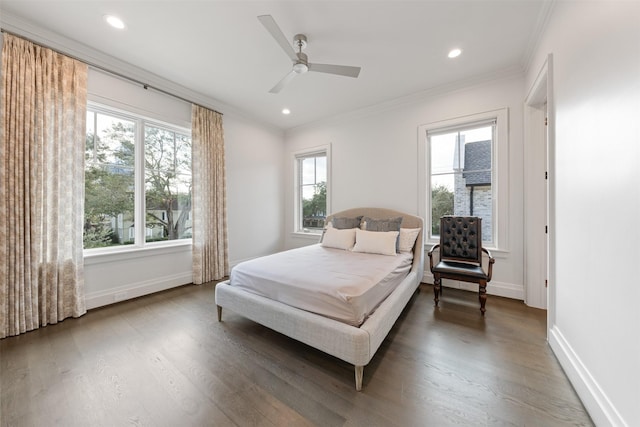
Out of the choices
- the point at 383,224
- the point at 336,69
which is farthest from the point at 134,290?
the point at 336,69

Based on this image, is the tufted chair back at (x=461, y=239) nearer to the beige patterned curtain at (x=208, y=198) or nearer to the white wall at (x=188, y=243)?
the white wall at (x=188, y=243)

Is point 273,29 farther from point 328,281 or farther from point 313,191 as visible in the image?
point 313,191

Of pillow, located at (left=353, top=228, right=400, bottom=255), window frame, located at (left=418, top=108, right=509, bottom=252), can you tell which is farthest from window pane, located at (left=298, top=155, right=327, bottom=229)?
window frame, located at (left=418, top=108, right=509, bottom=252)

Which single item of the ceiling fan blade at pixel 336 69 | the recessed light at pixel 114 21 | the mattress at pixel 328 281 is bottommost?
the mattress at pixel 328 281

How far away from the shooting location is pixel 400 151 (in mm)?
3717

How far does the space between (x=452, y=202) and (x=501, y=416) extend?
271 centimetres

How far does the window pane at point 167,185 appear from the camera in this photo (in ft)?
10.8

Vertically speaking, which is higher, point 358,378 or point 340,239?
point 340,239

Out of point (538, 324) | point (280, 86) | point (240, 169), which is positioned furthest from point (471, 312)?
point (240, 169)

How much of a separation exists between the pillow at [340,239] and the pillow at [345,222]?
6.1 inches

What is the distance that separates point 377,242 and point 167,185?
3.25 metres

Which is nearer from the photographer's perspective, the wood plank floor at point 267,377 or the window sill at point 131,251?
the wood plank floor at point 267,377

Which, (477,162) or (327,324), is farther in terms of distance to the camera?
(477,162)

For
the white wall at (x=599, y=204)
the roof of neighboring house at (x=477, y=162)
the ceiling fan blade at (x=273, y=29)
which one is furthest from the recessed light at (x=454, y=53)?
the ceiling fan blade at (x=273, y=29)
